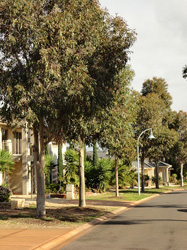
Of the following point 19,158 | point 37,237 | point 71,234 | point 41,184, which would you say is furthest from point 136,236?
point 19,158

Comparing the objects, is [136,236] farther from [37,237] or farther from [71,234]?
[37,237]

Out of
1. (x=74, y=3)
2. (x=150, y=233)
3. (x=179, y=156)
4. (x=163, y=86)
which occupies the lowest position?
(x=150, y=233)

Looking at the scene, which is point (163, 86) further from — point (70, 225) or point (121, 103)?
point (70, 225)

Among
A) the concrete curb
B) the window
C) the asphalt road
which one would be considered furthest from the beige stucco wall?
the asphalt road

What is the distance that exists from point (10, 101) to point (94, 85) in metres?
3.25

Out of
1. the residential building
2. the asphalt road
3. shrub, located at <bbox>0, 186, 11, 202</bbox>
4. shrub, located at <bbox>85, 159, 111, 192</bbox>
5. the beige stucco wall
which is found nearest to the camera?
the asphalt road

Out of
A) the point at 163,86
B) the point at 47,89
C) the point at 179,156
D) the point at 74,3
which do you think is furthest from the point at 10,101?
the point at 163,86

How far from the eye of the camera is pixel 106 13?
54.5 ft

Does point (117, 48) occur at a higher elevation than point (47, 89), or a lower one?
higher

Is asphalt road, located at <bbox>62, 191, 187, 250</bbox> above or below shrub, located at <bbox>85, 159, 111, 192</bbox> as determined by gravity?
below

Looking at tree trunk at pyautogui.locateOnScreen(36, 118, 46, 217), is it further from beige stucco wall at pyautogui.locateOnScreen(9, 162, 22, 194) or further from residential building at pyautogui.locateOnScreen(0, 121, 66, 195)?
beige stucco wall at pyautogui.locateOnScreen(9, 162, 22, 194)

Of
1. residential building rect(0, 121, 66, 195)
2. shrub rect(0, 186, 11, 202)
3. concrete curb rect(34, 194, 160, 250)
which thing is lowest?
concrete curb rect(34, 194, 160, 250)

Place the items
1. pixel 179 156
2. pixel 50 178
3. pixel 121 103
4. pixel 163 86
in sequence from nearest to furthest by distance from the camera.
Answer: pixel 121 103 < pixel 50 178 < pixel 179 156 < pixel 163 86

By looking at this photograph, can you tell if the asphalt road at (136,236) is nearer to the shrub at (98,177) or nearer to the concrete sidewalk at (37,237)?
the concrete sidewalk at (37,237)
